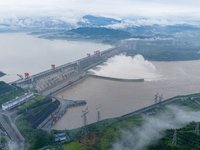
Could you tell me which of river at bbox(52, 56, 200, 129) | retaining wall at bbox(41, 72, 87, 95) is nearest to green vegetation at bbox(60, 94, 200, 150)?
river at bbox(52, 56, 200, 129)

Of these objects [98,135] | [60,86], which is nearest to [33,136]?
[98,135]

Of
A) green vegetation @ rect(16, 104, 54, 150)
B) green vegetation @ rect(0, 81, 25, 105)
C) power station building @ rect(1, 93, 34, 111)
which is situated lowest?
green vegetation @ rect(16, 104, 54, 150)

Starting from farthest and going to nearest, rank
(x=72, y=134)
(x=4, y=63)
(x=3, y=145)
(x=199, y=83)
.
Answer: (x=4, y=63) → (x=199, y=83) → (x=72, y=134) → (x=3, y=145)

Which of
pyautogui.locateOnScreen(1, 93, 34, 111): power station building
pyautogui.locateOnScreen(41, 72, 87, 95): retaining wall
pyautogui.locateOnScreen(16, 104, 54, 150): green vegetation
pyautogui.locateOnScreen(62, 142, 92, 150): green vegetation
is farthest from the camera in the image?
pyautogui.locateOnScreen(41, 72, 87, 95): retaining wall

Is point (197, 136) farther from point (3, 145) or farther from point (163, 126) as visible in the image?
point (3, 145)

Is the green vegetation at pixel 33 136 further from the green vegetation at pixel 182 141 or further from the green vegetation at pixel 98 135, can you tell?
the green vegetation at pixel 182 141

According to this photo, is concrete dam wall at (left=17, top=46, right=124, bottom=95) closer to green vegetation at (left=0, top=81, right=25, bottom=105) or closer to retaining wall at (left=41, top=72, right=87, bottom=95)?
retaining wall at (left=41, top=72, right=87, bottom=95)

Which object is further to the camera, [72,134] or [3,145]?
[72,134]

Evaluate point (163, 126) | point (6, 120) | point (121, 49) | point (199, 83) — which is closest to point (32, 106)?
point (6, 120)

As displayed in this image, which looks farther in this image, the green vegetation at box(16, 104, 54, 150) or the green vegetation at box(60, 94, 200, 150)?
the green vegetation at box(60, 94, 200, 150)
